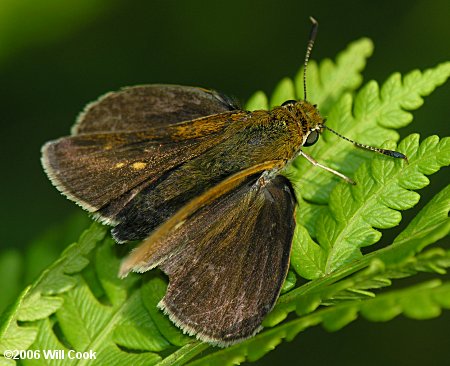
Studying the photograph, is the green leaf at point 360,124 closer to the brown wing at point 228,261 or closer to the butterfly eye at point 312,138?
the butterfly eye at point 312,138

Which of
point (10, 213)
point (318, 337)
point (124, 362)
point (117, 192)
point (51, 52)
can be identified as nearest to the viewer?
point (124, 362)

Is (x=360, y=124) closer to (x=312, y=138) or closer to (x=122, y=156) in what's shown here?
(x=312, y=138)

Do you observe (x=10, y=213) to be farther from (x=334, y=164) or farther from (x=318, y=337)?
(x=334, y=164)

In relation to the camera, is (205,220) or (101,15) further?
(101,15)

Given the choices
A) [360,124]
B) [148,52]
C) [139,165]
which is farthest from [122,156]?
Answer: [148,52]

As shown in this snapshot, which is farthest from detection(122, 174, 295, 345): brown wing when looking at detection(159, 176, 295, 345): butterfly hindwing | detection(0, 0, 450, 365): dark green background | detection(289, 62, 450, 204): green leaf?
detection(0, 0, 450, 365): dark green background

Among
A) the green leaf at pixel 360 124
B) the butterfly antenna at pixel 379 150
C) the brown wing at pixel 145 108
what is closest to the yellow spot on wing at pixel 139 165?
the brown wing at pixel 145 108

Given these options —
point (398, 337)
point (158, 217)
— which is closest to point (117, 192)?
point (158, 217)
